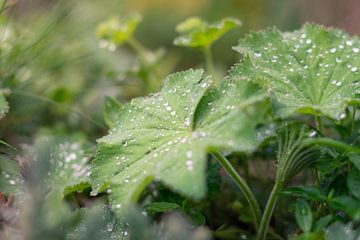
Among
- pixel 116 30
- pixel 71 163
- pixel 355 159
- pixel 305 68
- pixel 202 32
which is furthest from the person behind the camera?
pixel 116 30

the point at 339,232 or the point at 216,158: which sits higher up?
the point at 216,158

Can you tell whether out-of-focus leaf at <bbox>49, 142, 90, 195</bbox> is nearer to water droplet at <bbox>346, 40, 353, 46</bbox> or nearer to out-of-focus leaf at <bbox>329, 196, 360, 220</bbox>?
out-of-focus leaf at <bbox>329, 196, 360, 220</bbox>

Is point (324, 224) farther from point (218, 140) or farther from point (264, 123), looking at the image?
point (264, 123)

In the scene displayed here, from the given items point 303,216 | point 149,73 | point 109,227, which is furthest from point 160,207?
point 149,73

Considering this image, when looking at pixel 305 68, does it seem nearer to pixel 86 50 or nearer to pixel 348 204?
A: pixel 348 204

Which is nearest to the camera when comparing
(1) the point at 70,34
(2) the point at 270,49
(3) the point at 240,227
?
(2) the point at 270,49

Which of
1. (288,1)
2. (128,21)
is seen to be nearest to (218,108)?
(128,21)
